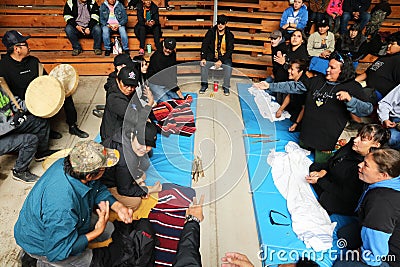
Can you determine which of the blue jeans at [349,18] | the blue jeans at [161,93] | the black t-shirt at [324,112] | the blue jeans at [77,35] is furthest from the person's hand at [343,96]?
the blue jeans at [77,35]

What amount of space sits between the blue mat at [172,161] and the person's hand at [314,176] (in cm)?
125

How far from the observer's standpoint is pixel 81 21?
575 centimetres

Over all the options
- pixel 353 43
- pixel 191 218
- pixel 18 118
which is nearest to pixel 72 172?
pixel 191 218

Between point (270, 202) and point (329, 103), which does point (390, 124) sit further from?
point (270, 202)

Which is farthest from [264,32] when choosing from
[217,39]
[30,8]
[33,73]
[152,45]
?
[30,8]

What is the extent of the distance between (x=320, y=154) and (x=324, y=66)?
1.13 meters

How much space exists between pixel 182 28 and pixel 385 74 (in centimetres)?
392

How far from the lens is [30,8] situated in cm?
634

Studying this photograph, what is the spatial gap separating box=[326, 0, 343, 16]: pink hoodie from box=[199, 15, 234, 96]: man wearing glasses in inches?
80.5

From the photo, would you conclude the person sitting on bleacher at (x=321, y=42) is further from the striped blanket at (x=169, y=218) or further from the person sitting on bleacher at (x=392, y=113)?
the striped blanket at (x=169, y=218)

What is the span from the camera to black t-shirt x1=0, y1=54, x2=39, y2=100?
11.4 ft

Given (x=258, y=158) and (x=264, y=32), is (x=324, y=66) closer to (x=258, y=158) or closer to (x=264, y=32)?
(x=258, y=158)

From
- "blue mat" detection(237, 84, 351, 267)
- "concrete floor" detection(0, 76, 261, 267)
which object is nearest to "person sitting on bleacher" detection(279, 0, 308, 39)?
"concrete floor" detection(0, 76, 261, 267)

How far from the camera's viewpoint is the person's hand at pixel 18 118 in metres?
3.31
